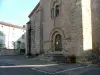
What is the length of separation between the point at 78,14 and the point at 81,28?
163 cm

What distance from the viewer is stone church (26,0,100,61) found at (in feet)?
59.2

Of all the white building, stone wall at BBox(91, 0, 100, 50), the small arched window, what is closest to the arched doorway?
the small arched window

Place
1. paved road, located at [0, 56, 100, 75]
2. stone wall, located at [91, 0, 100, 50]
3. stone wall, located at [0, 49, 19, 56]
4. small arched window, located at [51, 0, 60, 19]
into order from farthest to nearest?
stone wall, located at [0, 49, 19, 56] → small arched window, located at [51, 0, 60, 19] → stone wall, located at [91, 0, 100, 50] → paved road, located at [0, 56, 100, 75]

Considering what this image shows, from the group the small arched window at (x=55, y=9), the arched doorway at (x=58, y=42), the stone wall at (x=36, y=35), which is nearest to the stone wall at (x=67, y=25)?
the small arched window at (x=55, y=9)

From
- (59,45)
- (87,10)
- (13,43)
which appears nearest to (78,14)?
(87,10)

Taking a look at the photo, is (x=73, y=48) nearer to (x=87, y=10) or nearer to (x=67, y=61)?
(x=67, y=61)

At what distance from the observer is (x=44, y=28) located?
24.2m

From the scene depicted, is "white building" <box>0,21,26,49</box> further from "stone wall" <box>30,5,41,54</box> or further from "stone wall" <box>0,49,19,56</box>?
"stone wall" <box>30,5,41,54</box>

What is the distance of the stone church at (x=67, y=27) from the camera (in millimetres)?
18047

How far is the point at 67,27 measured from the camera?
2011 cm

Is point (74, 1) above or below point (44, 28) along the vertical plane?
above

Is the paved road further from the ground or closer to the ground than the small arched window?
closer to the ground

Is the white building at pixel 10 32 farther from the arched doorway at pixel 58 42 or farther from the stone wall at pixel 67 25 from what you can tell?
the arched doorway at pixel 58 42

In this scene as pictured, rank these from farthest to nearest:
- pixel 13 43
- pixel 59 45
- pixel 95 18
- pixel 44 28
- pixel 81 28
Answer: pixel 13 43, pixel 44 28, pixel 59 45, pixel 95 18, pixel 81 28
